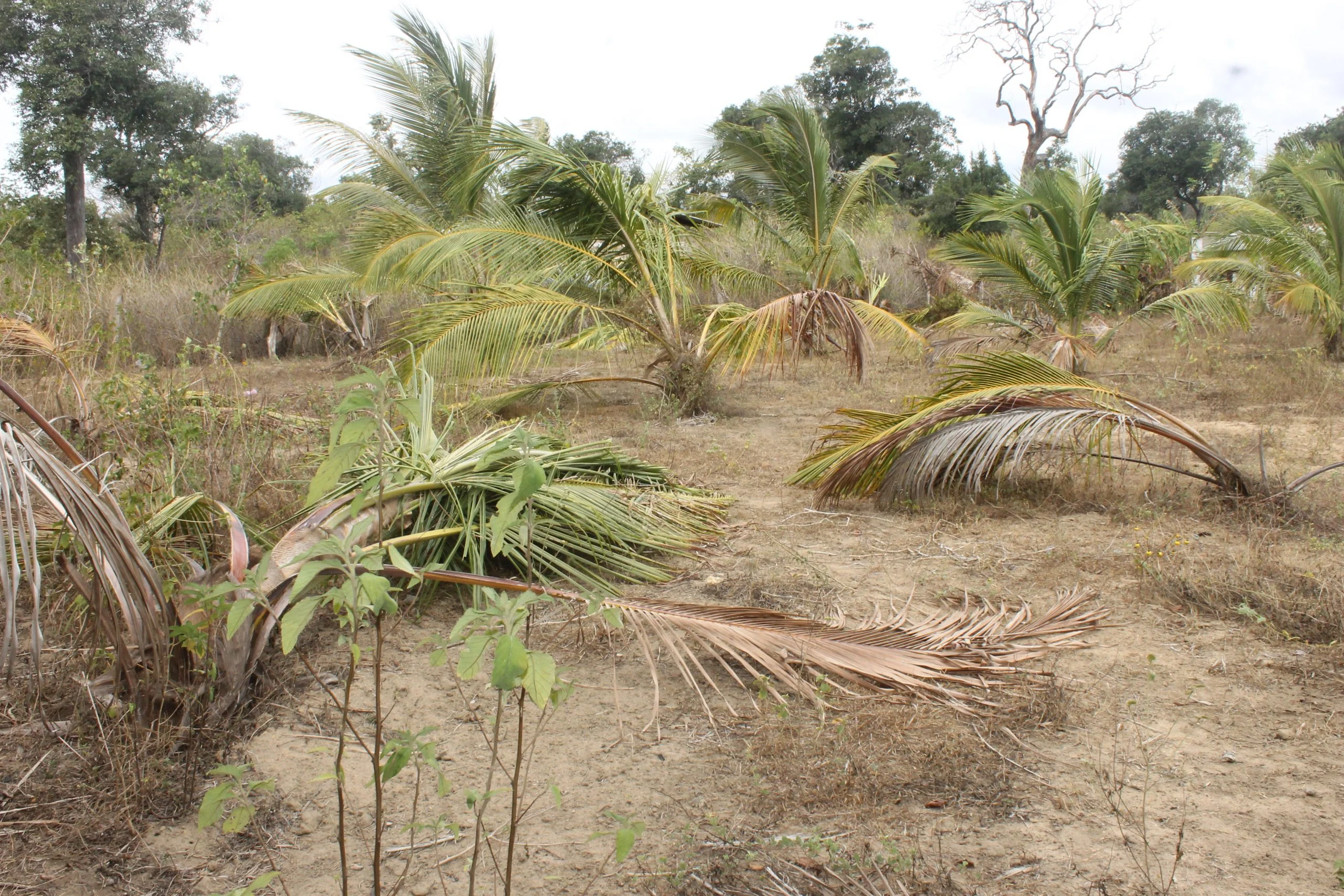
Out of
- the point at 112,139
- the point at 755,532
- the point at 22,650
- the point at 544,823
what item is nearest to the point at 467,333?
the point at 755,532

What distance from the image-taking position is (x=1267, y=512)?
4559 millimetres

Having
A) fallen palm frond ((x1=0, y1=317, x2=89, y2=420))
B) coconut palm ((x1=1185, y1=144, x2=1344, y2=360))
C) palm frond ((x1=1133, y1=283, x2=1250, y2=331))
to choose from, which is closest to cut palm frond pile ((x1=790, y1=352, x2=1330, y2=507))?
fallen palm frond ((x1=0, y1=317, x2=89, y2=420))

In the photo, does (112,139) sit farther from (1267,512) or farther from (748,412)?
(1267,512)

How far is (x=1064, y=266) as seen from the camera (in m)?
9.75

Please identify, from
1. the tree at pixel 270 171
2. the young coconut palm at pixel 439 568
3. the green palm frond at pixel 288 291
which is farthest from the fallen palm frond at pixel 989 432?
the tree at pixel 270 171

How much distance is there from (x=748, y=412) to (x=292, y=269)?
7242mm

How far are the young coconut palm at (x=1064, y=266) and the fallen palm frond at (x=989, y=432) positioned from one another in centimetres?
476

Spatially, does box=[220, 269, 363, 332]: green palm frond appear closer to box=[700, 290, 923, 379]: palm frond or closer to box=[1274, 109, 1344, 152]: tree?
box=[700, 290, 923, 379]: palm frond

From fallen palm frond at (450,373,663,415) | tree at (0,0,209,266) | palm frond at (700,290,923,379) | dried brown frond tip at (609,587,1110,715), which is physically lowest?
dried brown frond tip at (609,587,1110,715)

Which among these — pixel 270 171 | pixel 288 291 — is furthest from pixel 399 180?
pixel 270 171

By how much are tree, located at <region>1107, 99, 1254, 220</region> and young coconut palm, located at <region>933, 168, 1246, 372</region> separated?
81.3 ft

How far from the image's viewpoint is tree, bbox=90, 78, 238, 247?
64.5 feet

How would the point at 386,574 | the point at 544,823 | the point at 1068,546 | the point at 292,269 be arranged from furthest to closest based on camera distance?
the point at 292,269 → the point at 1068,546 → the point at 386,574 → the point at 544,823

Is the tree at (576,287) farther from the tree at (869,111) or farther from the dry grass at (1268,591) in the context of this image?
the tree at (869,111)
